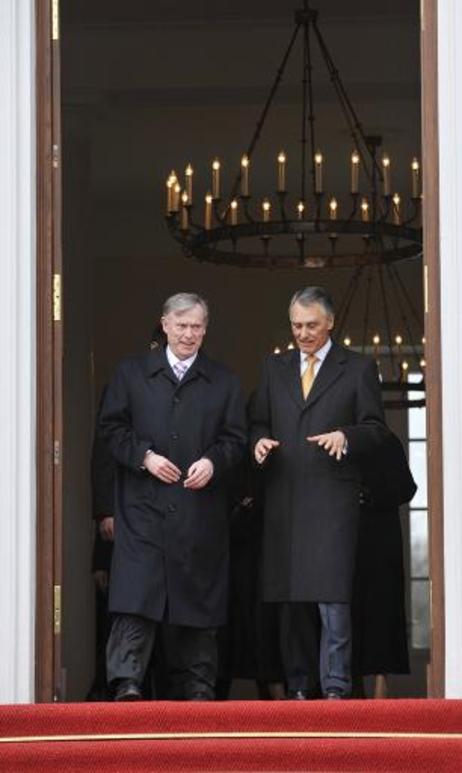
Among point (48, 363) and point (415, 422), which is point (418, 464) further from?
point (48, 363)

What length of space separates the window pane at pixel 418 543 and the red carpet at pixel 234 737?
406 inches

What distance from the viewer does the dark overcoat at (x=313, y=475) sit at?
298 inches

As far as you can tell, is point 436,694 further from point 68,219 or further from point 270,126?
point 270,126

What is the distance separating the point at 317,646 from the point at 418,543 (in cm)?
912

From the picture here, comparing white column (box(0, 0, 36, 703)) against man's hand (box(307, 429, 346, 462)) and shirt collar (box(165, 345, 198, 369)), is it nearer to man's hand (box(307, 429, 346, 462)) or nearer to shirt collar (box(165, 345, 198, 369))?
shirt collar (box(165, 345, 198, 369))

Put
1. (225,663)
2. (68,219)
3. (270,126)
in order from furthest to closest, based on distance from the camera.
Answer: (270,126)
(68,219)
(225,663)

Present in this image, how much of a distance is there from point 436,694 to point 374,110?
7278 mm

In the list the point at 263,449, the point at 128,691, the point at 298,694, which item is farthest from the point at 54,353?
the point at 298,694

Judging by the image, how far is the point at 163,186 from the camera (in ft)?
52.4

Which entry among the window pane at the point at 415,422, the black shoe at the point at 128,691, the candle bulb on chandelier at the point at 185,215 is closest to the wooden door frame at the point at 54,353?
the black shoe at the point at 128,691

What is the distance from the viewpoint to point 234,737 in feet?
20.6

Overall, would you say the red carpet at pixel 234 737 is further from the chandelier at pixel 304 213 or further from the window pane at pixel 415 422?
the window pane at pixel 415 422

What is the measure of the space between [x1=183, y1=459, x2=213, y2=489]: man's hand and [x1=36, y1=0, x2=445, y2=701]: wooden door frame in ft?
1.74

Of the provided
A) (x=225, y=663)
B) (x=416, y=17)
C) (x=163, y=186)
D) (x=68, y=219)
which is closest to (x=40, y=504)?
(x=225, y=663)
